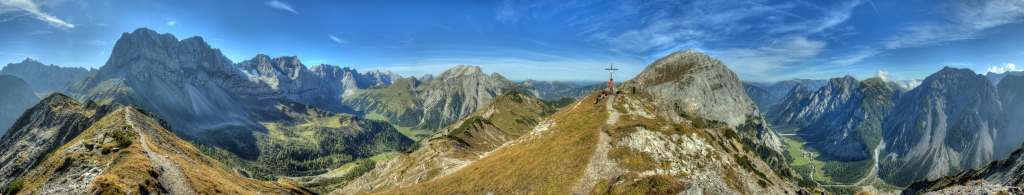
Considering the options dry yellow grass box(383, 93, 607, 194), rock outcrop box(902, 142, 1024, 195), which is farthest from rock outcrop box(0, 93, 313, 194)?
rock outcrop box(902, 142, 1024, 195)

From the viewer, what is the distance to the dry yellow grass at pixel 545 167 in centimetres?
5719

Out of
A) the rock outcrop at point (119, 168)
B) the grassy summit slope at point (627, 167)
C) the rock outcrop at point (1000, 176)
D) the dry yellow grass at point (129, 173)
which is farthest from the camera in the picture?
the grassy summit slope at point (627, 167)

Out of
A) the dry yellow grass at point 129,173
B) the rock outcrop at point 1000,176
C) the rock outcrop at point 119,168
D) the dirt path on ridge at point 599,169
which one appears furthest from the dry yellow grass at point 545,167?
the rock outcrop at point 1000,176

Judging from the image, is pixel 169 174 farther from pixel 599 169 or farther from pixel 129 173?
pixel 599 169

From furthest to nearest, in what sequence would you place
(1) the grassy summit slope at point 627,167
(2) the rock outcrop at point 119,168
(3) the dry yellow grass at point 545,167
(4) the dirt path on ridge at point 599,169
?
(3) the dry yellow grass at point 545,167 < (4) the dirt path on ridge at point 599,169 < (1) the grassy summit slope at point 627,167 < (2) the rock outcrop at point 119,168

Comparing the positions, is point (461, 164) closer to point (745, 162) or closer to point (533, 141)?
point (533, 141)

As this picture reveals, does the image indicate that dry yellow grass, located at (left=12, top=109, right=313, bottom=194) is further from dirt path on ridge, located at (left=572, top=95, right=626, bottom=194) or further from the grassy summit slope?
dirt path on ridge, located at (left=572, top=95, right=626, bottom=194)

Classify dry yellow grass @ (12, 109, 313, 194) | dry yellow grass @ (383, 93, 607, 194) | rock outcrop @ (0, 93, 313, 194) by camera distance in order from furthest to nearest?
dry yellow grass @ (383, 93, 607, 194), rock outcrop @ (0, 93, 313, 194), dry yellow grass @ (12, 109, 313, 194)

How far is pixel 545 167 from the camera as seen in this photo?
6309cm

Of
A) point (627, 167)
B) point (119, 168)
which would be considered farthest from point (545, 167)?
point (119, 168)

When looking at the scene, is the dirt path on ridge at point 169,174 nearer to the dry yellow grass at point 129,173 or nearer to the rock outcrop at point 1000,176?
the dry yellow grass at point 129,173

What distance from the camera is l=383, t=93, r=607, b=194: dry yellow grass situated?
57.2m

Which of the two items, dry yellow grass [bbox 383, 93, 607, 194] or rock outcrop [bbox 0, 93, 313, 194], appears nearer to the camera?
rock outcrop [bbox 0, 93, 313, 194]

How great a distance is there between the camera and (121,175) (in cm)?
4481
